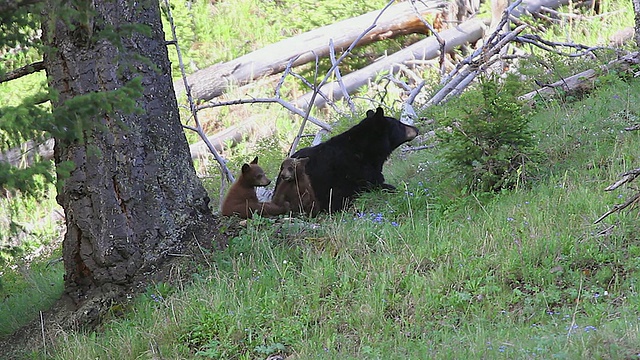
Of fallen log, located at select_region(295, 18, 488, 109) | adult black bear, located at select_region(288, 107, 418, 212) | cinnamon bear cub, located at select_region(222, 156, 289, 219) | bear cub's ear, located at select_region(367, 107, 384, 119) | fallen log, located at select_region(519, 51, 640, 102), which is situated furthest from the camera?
fallen log, located at select_region(295, 18, 488, 109)

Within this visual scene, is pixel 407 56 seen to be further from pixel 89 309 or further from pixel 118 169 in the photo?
pixel 89 309

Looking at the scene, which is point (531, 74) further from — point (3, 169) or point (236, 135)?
point (3, 169)

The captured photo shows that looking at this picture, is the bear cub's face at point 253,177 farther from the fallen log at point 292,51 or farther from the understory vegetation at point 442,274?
the fallen log at point 292,51

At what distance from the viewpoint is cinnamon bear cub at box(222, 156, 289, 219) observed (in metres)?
7.48

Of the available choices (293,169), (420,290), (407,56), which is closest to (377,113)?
(293,169)

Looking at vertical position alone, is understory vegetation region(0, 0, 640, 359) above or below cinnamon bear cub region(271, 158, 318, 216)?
below

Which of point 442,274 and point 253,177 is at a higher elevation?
point 253,177

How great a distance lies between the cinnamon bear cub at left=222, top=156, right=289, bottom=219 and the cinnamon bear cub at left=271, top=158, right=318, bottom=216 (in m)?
0.10

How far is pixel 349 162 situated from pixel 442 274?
2566 millimetres

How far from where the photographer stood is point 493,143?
686 cm

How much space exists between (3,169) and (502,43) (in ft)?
21.7

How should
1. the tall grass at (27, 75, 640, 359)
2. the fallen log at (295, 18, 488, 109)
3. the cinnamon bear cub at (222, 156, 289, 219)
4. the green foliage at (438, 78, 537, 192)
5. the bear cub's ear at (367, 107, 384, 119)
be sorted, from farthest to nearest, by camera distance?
the fallen log at (295, 18, 488, 109)
the bear cub's ear at (367, 107, 384, 119)
the cinnamon bear cub at (222, 156, 289, 219)
the green foliage at (438, 78, 537, 192)
the tall grass at (27, 75, 640, 359)

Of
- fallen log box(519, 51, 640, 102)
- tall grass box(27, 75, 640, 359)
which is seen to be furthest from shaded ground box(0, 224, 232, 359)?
fallen log box(519, 51, 640, 102)

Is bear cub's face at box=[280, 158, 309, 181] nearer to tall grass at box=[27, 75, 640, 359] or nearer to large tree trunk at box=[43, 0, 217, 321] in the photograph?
tall grass at box=[27, 75, 640, 359]
